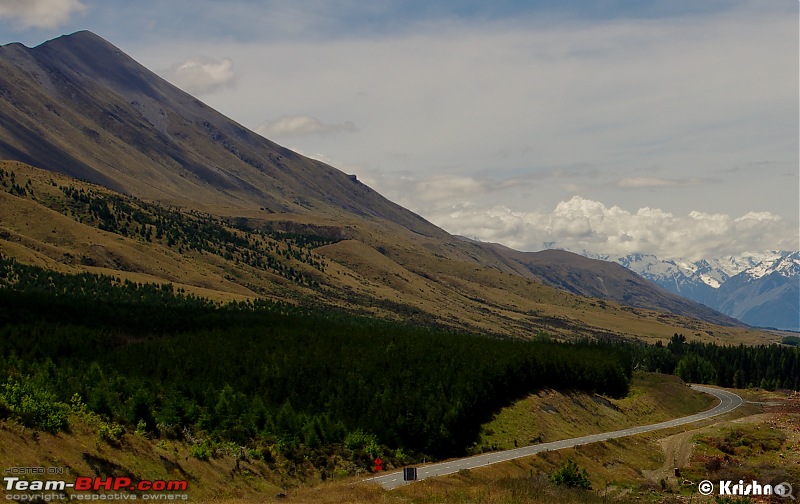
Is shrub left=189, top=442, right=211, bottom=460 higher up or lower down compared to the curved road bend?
higher up

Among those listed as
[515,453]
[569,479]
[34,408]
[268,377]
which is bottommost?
[515,453]

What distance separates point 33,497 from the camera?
4734 cm

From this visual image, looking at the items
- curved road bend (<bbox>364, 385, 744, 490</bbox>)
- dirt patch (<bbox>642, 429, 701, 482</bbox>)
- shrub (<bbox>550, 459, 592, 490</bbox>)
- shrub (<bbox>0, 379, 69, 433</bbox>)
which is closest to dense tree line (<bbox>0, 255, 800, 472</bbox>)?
shrub (<bbox>0, 379, 69, 433</bbox>)

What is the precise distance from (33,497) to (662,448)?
8507 centimetres

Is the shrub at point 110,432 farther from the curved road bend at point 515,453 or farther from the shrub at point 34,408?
the curved road bend at point 515,453

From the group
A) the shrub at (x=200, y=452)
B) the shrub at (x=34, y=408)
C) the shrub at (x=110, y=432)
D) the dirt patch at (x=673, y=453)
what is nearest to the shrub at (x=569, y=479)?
the dirt patch at (x=673, y=453)

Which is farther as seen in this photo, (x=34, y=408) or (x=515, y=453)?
(x=515, y=453)

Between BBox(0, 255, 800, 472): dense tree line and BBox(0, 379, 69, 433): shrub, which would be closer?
BBox(0, 379, 69, 433): shrub

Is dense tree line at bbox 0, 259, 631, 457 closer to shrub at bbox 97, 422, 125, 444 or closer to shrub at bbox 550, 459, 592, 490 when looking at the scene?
shrub at bbox 97, 422, 125, 444

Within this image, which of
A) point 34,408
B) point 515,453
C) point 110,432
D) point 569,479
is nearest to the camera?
point 34,408

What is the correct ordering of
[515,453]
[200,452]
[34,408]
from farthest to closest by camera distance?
[515,453] < [200,452] < [34,408]

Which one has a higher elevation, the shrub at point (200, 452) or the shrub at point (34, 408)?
the shrub at point (34, 408)

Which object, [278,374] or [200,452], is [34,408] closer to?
[200,452]

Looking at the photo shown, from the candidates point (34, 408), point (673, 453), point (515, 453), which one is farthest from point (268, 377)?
point (673, 453)
